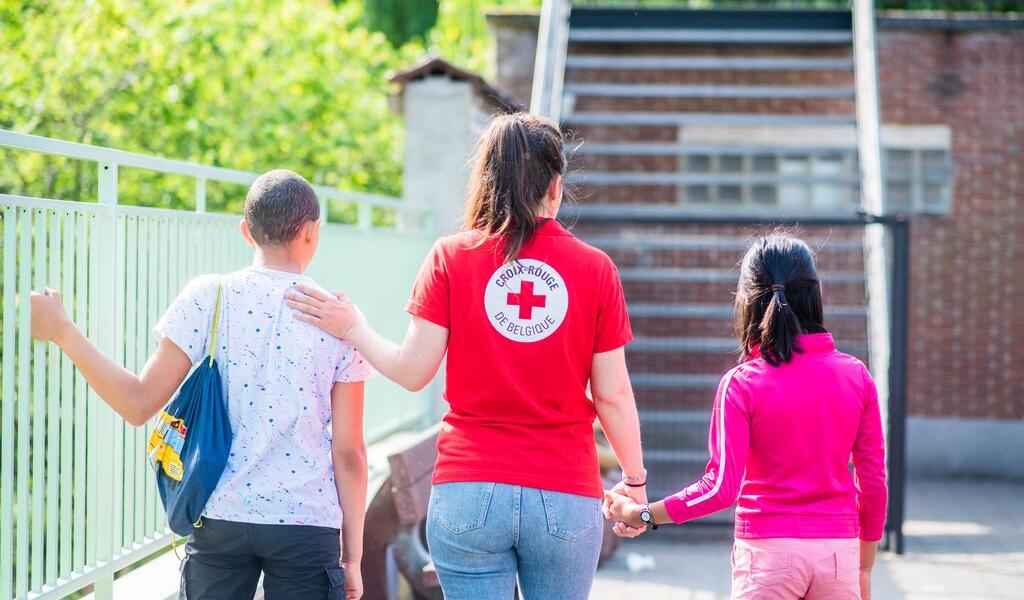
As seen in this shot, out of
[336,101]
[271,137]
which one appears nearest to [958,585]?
[271,137]

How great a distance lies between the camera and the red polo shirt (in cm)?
268

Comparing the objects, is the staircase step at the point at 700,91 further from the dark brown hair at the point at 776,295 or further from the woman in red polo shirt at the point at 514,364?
the woman in red polo shirt at the point at 514,364

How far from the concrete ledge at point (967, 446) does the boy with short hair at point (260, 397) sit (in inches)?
329

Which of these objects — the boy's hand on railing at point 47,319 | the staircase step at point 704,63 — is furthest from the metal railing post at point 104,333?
the staircase step at point 704,63

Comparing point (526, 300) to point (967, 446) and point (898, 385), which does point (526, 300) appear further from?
point (967, 446)

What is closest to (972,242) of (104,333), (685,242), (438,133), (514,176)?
(685,242)

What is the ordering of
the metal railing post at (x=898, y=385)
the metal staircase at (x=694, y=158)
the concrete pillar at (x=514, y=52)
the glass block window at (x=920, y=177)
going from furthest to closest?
1. the concrete pillar at (x=514, y=52)
2. the glass block window at (x=920, y=177)
3. the metal staircase at (x=694, y=158)
4. the metal railing post at (x=898, y=385)

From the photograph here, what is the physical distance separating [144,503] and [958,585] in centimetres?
450

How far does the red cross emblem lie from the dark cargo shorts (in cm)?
70

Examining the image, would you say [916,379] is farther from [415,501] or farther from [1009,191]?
[415,501]

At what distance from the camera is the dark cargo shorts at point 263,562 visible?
2.70m

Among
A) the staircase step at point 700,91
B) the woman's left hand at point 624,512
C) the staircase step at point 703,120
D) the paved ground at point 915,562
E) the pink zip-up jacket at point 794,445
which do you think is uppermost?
the staircase step at point 700,91

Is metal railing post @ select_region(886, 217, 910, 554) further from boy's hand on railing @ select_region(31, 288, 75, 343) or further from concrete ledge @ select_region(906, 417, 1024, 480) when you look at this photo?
boy's hand on railing @ select_region(31, 288, 75, 343)

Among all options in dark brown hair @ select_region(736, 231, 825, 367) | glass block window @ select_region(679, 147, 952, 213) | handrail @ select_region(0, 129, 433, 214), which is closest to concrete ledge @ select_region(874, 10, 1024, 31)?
glass block window @ select_region(679, 147, 952, 213)
